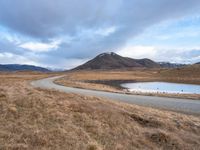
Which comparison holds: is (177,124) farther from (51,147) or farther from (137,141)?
(51,147)

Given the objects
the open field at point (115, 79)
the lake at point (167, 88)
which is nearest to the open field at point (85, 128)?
the open field at point (115, 79)

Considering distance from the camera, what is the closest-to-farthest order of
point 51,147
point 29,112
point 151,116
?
point 51,147
point 29,112
point 151,116

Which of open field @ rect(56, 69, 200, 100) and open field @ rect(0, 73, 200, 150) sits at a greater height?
open field @ rect(56, 69, 200, 100)

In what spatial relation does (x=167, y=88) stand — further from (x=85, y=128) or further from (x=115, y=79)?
(x=85, y=128)

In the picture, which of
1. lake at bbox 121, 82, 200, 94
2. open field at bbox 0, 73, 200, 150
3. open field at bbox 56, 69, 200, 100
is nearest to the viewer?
open field at bbox 0, 73, 200, 150

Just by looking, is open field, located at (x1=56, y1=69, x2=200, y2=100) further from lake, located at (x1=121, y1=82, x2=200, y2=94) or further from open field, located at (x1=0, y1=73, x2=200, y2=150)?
open field, located at (x1=0, y1=73, x2=200, y2=150)

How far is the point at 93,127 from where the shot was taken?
1058 centimetres

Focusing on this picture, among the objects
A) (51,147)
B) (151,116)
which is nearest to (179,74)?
(151,116)

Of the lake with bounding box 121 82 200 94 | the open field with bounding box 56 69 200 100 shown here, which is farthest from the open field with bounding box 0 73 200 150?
the lake with bounding box 121 82 200 94

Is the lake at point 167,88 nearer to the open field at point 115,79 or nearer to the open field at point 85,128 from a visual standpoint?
the open field at point 115,79

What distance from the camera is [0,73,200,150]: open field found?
8.80 metres

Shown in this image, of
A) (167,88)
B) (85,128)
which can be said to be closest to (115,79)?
(167,88)

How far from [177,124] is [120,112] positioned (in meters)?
2.98

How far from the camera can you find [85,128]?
1045 cm
